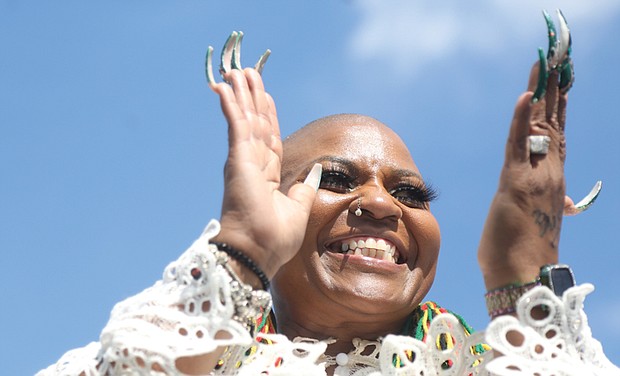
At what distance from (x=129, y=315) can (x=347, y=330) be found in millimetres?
1269

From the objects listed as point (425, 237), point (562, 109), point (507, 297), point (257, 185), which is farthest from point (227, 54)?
point (507, 297)

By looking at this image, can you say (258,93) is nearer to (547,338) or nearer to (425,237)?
(425,237)

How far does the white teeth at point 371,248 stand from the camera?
402cm

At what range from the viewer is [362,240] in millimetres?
4031

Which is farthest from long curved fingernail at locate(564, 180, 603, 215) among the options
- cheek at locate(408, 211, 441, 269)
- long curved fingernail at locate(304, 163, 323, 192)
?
long curved fingernail at locate(304, 163, 323, 192)

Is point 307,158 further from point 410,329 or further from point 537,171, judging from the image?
point 537,171

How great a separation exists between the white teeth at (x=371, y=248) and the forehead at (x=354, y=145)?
0.34 meters

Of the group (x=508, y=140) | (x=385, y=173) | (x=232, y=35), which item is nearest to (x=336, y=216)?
(x=385, y=173)

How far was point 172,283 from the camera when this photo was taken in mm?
3041

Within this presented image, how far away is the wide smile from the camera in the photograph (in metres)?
4.02

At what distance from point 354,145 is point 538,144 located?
124cm

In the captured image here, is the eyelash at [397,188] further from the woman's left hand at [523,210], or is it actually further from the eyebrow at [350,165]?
the woman's left hand at [523,210]

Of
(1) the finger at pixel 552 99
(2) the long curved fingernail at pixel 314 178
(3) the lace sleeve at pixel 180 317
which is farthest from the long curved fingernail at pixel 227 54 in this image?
(1) the finger at pixel 552 99

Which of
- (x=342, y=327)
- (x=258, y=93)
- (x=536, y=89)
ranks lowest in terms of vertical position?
(x=342, y=327)
